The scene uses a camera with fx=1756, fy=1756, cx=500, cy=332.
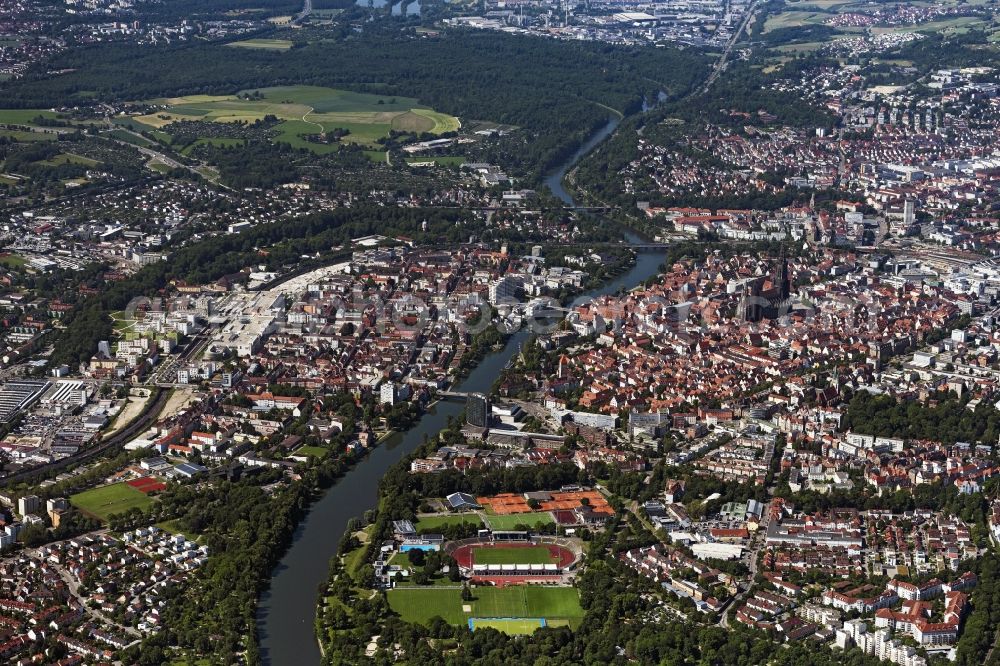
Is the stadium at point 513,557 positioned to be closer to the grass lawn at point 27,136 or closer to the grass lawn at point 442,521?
the grass lawn at point 442,521

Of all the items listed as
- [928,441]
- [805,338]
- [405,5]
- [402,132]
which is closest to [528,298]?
[805,338]

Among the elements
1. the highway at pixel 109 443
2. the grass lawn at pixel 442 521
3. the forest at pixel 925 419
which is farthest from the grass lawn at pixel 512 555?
the highway at pixel 109 443

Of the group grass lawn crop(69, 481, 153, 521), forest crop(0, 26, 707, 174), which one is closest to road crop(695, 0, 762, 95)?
forest crop(0, 26, 707, 174)

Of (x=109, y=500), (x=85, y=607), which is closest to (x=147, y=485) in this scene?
(x=109, y=500)

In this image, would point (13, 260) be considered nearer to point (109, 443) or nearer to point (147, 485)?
point (109, 443)

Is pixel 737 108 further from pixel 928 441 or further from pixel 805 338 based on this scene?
pixel 928 441
